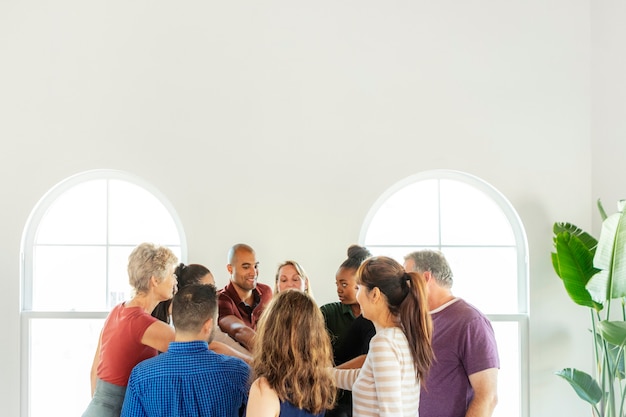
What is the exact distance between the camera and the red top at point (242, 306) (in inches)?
133

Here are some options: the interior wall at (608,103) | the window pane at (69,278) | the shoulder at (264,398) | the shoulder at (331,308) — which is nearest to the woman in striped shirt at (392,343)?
the shoulder at (264,398)

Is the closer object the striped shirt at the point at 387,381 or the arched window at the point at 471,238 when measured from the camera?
the striped shirt at the point at 387,381

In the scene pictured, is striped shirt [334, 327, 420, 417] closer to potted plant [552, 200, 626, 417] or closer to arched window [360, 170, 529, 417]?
potted plant [552, 200, 626, 417]

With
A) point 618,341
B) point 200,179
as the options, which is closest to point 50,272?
point 200,179

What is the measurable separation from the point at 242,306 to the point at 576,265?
1942 mm

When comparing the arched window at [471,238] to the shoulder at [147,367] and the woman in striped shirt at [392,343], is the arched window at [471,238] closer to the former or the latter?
the woman in striped shirt at [392,343]

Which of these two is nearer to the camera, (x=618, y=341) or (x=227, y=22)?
(x=618, y=341)

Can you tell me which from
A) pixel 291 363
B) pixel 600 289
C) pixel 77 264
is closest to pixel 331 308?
pixel 291 363

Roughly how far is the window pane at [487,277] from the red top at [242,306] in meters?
1.41

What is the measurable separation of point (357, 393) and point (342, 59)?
253cm

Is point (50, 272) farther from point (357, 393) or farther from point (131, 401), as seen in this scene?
point (357, 393)

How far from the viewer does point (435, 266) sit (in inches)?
109

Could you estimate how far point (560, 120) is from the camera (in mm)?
4277

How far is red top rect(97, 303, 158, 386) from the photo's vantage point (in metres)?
2.56
